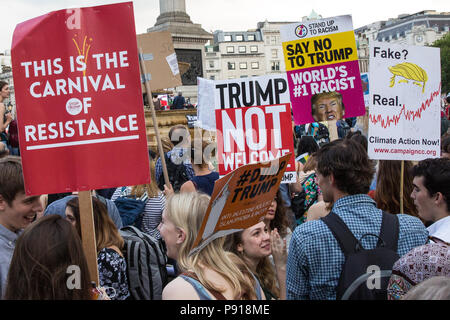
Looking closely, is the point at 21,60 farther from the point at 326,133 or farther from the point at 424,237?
the point at 326,133

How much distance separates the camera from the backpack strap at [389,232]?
3064 millimetres

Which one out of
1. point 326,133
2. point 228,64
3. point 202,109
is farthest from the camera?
point 228,64

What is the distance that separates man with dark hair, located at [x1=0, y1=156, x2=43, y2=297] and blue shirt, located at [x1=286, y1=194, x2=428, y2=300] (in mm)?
1605

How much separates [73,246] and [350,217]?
4.92ft

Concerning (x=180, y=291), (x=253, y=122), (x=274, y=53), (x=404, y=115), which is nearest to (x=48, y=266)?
(x=180, y=291)

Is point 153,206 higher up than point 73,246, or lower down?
lower down

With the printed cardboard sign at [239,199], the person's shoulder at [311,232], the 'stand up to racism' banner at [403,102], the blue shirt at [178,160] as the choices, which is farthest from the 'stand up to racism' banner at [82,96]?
the blue shirt at [178,160]

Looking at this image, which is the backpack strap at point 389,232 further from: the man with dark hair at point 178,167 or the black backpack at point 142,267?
the man with dark hair at point 178,167

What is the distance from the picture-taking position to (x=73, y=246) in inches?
102

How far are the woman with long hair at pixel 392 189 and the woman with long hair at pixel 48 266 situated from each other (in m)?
2.93

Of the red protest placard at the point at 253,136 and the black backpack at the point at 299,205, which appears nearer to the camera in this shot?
the red protest placard at the point at 253,136

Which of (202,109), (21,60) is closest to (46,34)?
(21,60)

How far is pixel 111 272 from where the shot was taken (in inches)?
141

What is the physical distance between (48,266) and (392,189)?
10.6ft
